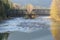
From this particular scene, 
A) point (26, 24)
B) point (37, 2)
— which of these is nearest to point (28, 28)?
point (26, 24)

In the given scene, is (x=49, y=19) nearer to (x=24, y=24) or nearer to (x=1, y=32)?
(x=24, y=24)

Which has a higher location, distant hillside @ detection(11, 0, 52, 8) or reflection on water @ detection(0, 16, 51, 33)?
distant hillside @ detection(11, 0, 52, 8)

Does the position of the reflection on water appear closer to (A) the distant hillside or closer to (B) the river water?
(B) the river water

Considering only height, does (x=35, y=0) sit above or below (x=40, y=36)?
above

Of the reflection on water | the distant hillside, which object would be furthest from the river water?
the distant hillside

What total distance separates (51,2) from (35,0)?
0.15 metres

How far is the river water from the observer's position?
1.44 meters

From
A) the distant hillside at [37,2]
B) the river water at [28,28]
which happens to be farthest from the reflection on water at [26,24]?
the distant hillside at [37,2]

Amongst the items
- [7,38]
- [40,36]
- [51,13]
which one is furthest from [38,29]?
[7,38]

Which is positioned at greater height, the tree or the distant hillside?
the distant hillside

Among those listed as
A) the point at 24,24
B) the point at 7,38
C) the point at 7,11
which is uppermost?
the point at 7,11

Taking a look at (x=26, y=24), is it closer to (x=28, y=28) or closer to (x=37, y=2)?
(x=28, y=28)

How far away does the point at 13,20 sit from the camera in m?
1.49

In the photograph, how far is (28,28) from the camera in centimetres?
148
